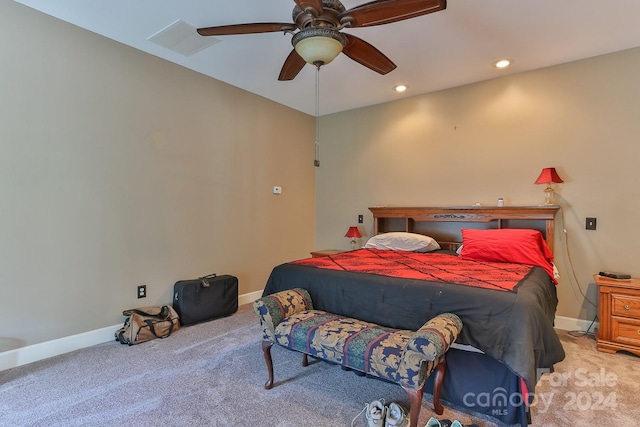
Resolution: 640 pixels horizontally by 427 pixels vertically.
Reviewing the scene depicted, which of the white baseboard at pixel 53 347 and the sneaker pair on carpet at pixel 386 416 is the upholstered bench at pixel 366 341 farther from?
the white baseboard at pixel 53 347

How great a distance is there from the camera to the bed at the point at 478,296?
1.65 m

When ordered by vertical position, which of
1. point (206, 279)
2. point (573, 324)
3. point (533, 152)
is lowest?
point (573, 324)

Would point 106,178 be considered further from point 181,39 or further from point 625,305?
point 625,305

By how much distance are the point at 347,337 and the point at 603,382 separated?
6.03 ft

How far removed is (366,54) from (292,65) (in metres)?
0.58

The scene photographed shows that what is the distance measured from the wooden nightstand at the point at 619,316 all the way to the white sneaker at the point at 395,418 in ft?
7.02

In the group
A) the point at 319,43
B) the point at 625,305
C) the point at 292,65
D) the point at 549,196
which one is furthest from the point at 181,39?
the point at 625,305

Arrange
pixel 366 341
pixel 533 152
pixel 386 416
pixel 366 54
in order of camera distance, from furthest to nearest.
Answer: pixel 533 152
pixel 366 54
pixel 366 341
pixel 386 416

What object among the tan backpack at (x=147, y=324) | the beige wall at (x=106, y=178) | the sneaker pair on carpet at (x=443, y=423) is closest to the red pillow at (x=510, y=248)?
the sneaker pair on carpet at (x=443, y=423)

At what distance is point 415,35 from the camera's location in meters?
2.69

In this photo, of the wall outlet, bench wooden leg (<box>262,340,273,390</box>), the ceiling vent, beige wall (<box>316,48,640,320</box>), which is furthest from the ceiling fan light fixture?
the wall outlet

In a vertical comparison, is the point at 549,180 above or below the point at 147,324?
above

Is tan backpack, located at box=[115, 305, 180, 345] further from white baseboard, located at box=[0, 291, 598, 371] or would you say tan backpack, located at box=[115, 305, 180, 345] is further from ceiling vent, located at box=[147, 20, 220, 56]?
ceiling vent, located at box=[147, 20, 220, 56]

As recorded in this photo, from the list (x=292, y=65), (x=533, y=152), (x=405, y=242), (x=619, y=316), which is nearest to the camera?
(x=292, y=65)
